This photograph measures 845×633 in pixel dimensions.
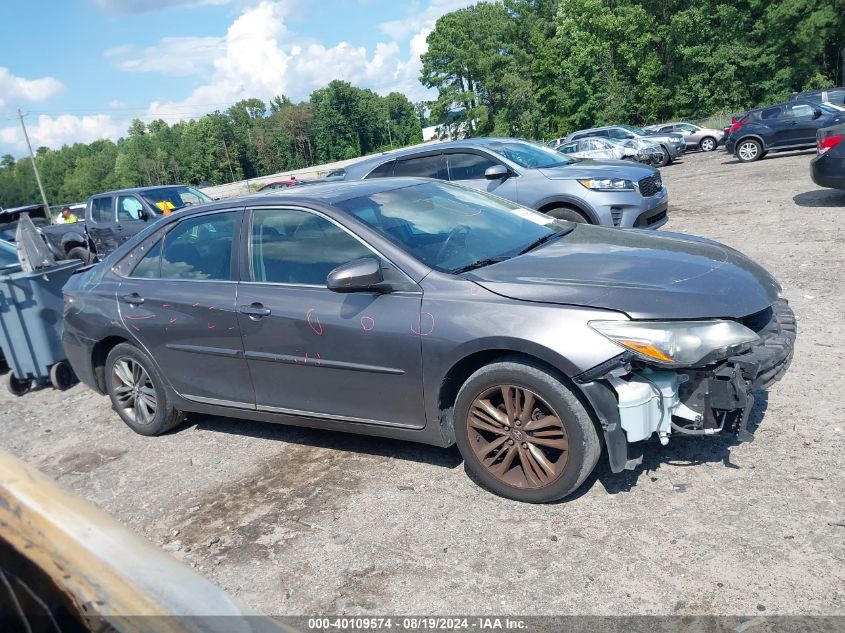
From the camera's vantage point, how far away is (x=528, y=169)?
9109 mm

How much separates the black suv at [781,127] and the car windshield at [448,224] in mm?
17940

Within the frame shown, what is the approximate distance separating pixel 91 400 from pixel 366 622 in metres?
4.86

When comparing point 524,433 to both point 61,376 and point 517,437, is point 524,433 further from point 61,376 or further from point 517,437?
point 61,376

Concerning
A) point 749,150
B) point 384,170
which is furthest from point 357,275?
point 749,150

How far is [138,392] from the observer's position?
5.34 meters

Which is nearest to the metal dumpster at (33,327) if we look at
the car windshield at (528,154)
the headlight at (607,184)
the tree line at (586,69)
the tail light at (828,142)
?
the car windshield at (528,154)

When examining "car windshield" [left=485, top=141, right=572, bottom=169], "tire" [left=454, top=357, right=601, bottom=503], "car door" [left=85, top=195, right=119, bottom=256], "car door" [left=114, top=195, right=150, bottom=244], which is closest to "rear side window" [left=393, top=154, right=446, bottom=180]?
"car windshield" [left=485, top=141, right=572, bottom=169]

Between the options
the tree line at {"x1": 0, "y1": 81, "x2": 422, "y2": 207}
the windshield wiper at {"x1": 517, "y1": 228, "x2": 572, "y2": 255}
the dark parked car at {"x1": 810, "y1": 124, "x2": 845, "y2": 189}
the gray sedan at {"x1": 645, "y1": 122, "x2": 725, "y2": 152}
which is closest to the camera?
the windshield wiper at {"x1": 517, "y1": 228, "x2": 572, "y2": 255}

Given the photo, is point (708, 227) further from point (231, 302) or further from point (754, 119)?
point (754, 119)

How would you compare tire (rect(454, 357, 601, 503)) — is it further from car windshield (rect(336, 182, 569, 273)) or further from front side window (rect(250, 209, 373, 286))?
front side window (rect(250, 209, 373, 286))

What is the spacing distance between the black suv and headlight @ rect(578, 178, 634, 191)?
13.8 metres

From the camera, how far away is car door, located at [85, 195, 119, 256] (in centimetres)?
1505

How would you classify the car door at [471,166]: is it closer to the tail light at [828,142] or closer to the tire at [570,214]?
the tire at [570,214]

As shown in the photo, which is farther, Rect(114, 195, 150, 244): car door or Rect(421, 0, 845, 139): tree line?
Rect(421, 0, 845, 139): tree line
